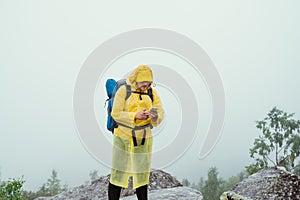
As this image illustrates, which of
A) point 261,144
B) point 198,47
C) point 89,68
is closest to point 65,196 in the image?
point 89,68

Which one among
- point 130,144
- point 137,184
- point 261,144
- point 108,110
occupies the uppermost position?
point 261,144

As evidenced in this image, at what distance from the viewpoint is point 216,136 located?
13.7 feet

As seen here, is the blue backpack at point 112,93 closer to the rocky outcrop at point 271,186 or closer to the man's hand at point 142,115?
the man's hand at point 142,115

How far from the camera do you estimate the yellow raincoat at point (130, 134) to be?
3.92 meters

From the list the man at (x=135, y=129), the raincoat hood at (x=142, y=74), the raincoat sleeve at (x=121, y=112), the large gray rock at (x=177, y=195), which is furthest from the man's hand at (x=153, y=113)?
the large gray rock at (x=177, y=195)

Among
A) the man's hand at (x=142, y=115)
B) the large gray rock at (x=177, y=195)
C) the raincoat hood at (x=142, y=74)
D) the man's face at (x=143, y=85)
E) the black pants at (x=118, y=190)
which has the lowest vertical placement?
the black pants at (x=118, y=190)

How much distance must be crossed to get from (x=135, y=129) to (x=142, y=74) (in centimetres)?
53

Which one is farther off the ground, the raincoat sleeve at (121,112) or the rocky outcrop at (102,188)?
the rocky outcrop at (102,188)

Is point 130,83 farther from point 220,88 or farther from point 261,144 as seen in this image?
point 261,144

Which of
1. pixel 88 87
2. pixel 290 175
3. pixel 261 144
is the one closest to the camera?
pixel 88 87

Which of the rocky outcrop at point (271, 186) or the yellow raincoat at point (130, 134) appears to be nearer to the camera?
the yellow raincoat at point (130, 134)

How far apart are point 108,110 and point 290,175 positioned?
3.68 metres

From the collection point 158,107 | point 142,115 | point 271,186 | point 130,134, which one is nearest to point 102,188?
point 271,186

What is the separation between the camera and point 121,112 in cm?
390
